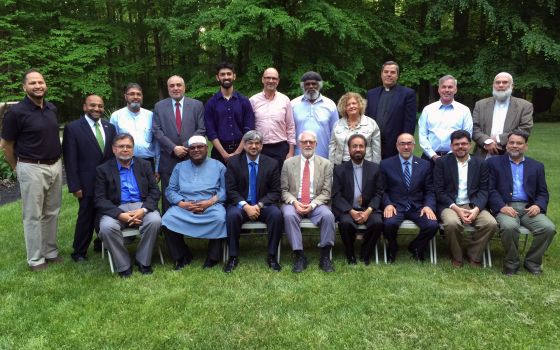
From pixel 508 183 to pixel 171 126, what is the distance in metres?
4.22

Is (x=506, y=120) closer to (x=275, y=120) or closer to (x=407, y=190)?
(x=407, y=190)

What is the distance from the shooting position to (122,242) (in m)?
4.87

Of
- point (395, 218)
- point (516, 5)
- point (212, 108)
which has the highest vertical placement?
point (516, 5)

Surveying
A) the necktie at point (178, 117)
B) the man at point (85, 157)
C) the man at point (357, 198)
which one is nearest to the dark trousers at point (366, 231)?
the man at point (357, 198)

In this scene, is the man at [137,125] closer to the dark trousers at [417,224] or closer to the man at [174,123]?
the man at [174,123]

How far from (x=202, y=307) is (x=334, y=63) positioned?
13959 millimetres

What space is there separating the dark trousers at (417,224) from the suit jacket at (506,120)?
139 cm

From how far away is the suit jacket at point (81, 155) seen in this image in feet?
17.1

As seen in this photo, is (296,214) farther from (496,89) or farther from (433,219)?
(496,89)

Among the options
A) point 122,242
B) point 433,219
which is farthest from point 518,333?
point 122,242

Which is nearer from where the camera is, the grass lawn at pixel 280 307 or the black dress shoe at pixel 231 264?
the grass lawn at pixel 280 307

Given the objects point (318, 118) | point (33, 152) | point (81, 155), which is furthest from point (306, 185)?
point (33, 152)

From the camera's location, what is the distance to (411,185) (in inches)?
210

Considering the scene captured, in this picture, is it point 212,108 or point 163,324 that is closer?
point 163,324
